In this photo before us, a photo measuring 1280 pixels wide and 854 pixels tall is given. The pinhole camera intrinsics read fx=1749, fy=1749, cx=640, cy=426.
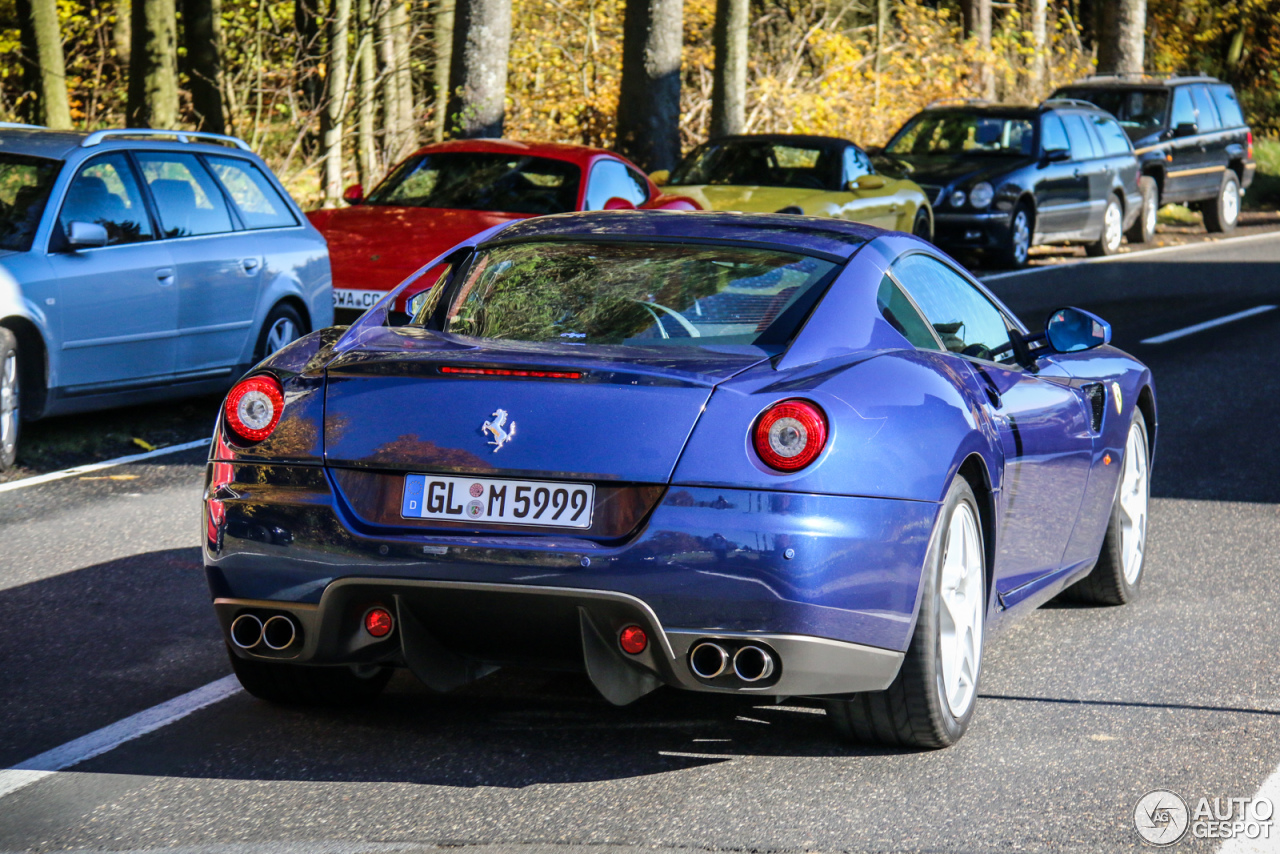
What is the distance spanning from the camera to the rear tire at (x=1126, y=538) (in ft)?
20.3

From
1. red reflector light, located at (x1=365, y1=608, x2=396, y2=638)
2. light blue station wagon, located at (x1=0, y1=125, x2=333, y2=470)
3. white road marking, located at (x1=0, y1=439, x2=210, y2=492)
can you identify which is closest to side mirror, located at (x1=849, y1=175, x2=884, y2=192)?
light blue station wagon, located at (x1=0, y1=125, x2=333, y2=470)

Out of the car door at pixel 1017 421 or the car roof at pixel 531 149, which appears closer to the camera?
the car door at pixel 1017 421

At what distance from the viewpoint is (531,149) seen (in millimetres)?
14133

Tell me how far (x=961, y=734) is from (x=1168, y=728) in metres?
0.63

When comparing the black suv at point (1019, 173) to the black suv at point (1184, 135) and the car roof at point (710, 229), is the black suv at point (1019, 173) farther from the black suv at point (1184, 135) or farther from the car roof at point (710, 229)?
the car roof at point (710, 229)

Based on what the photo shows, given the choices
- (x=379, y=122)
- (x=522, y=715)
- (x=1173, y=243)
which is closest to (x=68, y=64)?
(x=379, y=122)

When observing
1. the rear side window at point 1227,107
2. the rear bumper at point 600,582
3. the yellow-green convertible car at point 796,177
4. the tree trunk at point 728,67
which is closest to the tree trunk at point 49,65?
the yellow-green convertible car at point 796,177

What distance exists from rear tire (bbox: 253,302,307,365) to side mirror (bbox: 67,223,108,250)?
1740 millimetres

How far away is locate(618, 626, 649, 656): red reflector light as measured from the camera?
4.14 m

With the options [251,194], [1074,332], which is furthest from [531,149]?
[1074,332]

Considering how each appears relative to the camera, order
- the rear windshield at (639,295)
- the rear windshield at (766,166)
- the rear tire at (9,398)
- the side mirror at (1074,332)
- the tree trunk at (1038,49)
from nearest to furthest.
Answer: the rear windshield at (639,295)
the side mirror at (1074,332)
the rear tire at (9,398)
the rear windshield at (766,166)
the tree trunk at (1038,49)

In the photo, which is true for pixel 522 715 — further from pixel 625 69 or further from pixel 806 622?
pixel 625 69

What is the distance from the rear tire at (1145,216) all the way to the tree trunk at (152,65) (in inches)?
559

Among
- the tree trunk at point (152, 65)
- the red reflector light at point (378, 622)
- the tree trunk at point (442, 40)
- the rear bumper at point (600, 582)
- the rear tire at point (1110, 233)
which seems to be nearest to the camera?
the rear bumper at point (600, 582)
